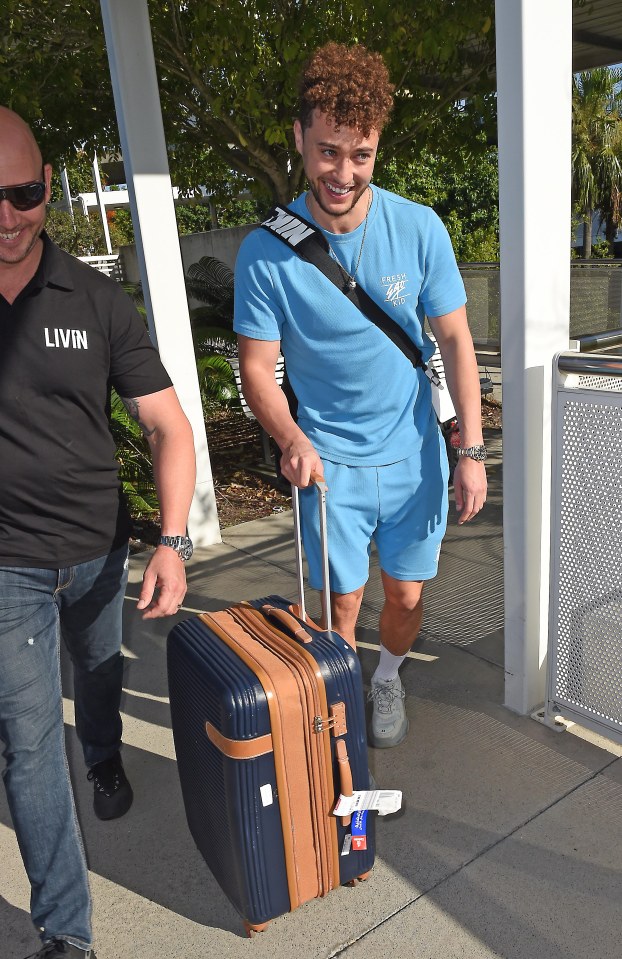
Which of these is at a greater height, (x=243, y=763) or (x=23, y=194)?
(x=23, y=194)

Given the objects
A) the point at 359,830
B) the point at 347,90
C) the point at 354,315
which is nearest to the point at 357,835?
the point at 359,830

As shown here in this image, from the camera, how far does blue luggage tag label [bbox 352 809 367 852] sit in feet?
7.20

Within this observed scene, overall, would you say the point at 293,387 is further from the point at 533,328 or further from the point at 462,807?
the point at 462,807

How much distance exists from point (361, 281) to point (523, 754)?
1760 millimetres

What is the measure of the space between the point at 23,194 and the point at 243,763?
153cm

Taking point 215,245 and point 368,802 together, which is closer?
point 368,802

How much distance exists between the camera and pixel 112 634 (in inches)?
102

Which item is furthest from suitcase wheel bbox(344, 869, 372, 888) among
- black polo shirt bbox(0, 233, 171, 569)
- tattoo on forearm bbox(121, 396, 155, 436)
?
tattoo on forearm bbox(121, 396, 155, 436)

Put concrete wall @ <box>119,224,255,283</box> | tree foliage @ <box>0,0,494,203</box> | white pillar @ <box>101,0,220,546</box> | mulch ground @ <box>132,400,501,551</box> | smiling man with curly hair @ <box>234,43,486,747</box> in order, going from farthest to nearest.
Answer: concrete wall @ <box>119,224,255,283</box>, mulch ground @ <box>132,400,501,551</box>, tree foliage @ <box>0,0,494,203</box>, white pillar @ <box>101,0,220,546</box>, smiling man with curly hair @ <box>234,43,486,747</box>

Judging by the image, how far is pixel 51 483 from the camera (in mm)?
2154

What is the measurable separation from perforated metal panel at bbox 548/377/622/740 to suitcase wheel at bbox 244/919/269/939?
1341 millimetres

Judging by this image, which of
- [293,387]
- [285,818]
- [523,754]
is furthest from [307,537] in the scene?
[523,754]

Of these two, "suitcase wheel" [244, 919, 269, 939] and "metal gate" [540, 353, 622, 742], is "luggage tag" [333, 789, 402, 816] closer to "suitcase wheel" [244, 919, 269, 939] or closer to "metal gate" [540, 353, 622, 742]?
"suitcase wheel" [244, 919, 269, 939]

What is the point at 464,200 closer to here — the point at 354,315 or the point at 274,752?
the point at 354,315
